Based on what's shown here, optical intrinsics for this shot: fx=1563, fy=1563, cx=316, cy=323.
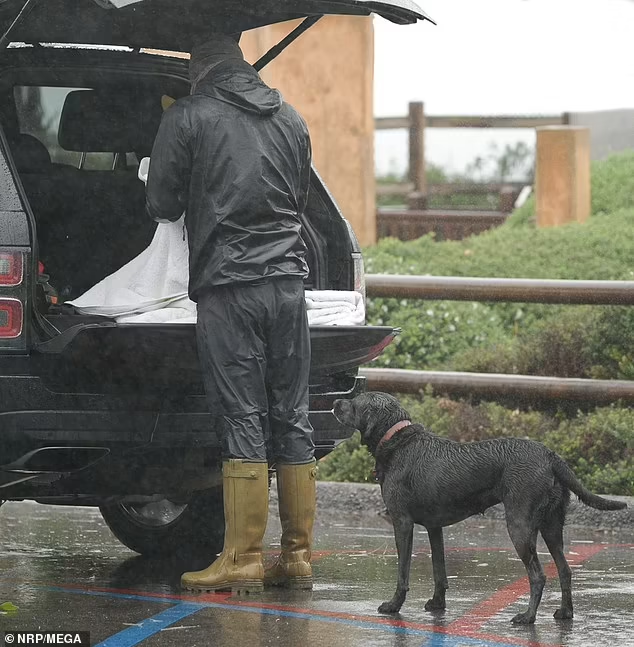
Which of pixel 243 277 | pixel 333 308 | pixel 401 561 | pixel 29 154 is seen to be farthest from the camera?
pixel 29 154

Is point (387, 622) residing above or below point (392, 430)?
below

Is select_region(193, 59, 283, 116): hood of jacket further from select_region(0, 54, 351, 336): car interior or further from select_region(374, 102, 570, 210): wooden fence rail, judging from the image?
select_region(374, 102, 570, 210): wooden fence rail

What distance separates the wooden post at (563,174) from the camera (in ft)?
48.4

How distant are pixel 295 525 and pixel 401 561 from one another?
61 cm

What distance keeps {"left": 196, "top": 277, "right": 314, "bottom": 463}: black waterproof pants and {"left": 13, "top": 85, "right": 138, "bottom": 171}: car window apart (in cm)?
156

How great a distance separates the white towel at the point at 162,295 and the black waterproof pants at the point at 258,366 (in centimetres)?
29

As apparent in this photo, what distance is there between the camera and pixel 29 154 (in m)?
7.17

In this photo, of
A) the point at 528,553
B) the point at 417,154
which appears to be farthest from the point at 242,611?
the point at 417,154

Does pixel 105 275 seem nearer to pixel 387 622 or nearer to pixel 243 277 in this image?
pixel 243 277

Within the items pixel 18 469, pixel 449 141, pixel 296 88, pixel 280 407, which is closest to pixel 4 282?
pixel 18 469

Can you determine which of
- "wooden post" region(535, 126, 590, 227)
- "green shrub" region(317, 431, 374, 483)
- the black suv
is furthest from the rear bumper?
"wooden post" region(535, 126, 590, 227)

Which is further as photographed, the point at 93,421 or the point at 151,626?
the point at 93,421

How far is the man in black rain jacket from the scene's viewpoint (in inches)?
234

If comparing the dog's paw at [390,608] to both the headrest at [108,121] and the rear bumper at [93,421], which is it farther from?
the headrest at [108,121]
